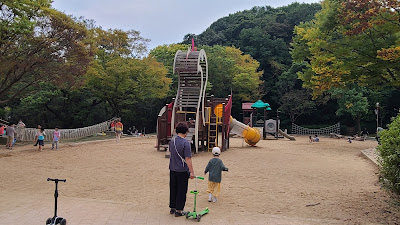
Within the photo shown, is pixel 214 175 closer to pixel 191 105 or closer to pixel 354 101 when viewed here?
pixel 191 105

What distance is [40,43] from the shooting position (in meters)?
15.2

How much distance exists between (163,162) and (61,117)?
2335 cm

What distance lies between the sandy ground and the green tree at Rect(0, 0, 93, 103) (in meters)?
5.30

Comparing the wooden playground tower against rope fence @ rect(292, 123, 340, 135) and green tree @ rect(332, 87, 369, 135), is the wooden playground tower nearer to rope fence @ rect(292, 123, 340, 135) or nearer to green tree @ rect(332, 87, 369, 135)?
green tree @ rect(332, 87, 369, 135)

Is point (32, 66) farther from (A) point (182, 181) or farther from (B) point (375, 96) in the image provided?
(B) point (375, 96)

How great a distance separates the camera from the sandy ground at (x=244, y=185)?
17.9 feet

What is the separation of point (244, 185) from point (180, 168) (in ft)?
10.3

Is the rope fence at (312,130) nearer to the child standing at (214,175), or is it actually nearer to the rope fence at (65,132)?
the rope fence at (65,132)

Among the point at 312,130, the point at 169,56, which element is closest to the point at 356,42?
the point at 312,130

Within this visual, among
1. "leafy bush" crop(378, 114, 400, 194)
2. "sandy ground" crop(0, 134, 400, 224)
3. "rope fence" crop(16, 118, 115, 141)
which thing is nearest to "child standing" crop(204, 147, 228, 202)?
"sandy ground" crop(0, 134, 400, 224)

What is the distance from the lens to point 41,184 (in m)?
7.28

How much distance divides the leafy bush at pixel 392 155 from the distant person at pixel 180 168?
3.10 metres

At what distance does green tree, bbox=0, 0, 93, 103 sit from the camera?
13547mm

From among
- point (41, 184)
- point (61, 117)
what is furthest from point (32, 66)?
point (61, 117)
